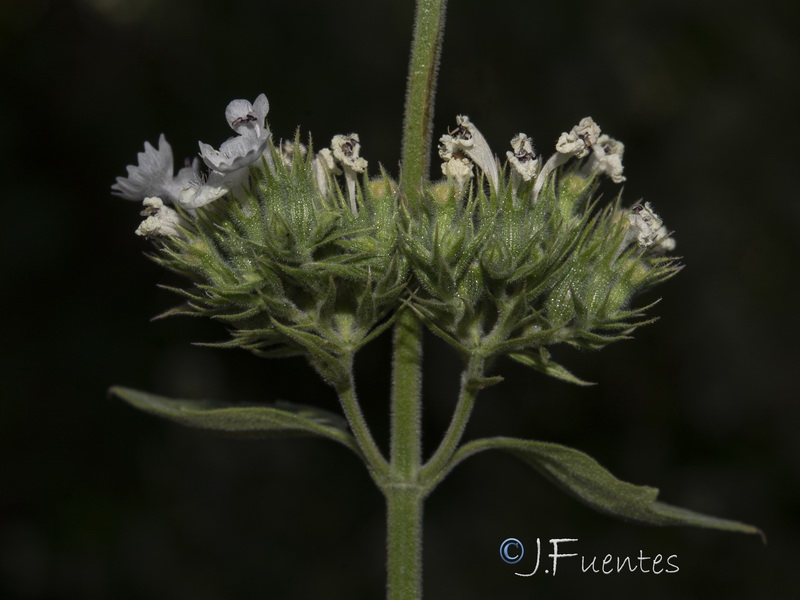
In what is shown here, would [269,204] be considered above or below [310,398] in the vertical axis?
below

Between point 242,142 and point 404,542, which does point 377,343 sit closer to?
point 404,542

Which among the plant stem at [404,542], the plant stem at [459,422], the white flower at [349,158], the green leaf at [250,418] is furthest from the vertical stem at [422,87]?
the plant stem at [404,542]

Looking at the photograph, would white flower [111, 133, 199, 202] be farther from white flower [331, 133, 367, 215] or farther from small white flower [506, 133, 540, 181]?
small white flower [506, 133, 540, 181]

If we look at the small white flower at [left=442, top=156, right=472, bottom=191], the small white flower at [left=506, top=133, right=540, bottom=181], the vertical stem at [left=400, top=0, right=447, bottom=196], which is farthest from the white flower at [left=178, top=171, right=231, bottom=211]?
the small white flower at [left=506, top=133, right=540, bottom=181]

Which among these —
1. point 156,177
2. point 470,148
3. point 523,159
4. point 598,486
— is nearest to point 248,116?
point 156,177

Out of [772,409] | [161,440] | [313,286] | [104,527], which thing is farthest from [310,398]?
[313,286]

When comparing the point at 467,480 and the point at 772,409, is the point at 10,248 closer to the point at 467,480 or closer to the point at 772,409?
the point at 467,480
